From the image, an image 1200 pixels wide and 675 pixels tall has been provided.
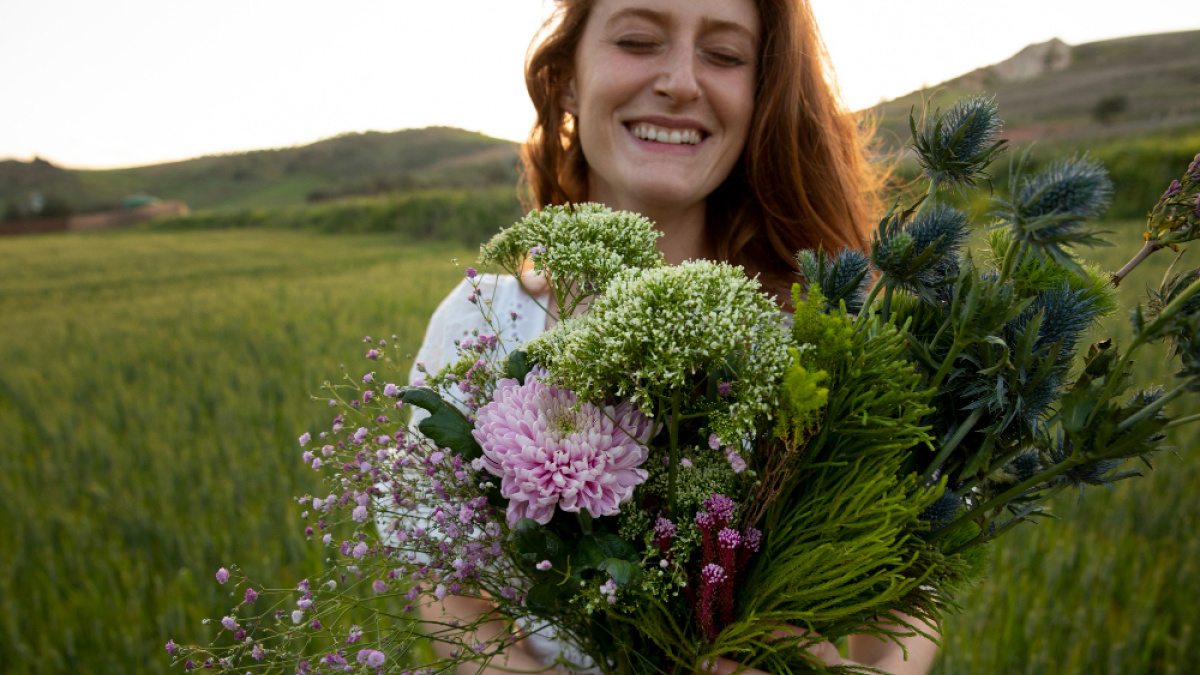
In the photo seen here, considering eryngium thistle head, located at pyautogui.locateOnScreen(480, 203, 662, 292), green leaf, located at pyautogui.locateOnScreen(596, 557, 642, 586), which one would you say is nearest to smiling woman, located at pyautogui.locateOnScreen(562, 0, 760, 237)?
eryngium thistle head, located at pyautogui.locateOnScreen(480, 203, 662, 292)

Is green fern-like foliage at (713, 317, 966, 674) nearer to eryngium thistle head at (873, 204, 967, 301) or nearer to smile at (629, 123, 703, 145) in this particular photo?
eryngium thistle head at (873, 204, 967, 301)

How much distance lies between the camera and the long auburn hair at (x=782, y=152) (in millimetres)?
1588

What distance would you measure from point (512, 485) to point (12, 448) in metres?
4.94

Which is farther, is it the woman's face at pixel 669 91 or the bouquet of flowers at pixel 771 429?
the woman's face at pixel 669 91

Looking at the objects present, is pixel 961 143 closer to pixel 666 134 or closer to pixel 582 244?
pixel 582 244

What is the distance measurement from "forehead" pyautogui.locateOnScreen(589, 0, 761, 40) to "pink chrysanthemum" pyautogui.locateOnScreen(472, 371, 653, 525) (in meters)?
0.98

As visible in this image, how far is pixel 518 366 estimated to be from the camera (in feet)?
2.86

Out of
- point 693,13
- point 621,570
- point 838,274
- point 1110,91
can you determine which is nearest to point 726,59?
point 693,13

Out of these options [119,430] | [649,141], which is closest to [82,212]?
[119,430]

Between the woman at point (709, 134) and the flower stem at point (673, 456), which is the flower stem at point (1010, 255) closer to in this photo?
the flower stem at point (673, 456)

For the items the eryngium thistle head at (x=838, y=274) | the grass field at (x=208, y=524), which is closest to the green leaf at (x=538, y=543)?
the eryngium thistle head at (x=838, y=274)

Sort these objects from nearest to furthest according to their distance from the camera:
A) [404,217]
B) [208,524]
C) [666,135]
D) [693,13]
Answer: [693,13], [666,135], [208,524], [404,217]

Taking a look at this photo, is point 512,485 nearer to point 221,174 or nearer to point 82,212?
point 82,212

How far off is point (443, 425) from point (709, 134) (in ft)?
3.38
